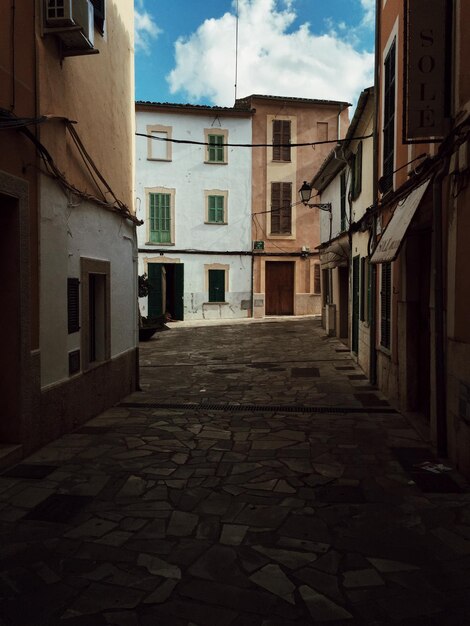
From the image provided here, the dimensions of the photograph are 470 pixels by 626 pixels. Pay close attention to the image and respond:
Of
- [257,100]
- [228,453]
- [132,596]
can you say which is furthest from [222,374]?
[257,100]

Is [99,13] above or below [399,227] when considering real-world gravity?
above

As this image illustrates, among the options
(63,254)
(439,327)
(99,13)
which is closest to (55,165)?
(63,254)

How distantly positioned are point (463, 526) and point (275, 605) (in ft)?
5.89

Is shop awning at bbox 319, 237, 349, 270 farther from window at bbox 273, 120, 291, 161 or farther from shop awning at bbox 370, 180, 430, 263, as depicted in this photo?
window at bbox 273, 120, 291, 161

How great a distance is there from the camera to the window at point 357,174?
12.4 metres

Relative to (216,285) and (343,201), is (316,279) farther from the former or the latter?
(343,201)

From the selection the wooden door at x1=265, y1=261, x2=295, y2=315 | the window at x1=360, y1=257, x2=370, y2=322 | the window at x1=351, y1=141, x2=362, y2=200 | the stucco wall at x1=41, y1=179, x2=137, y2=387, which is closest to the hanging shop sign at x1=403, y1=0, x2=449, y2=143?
the stucco wall at x1=41, y1=179, x2=137, y2=387

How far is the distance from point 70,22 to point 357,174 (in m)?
8.51

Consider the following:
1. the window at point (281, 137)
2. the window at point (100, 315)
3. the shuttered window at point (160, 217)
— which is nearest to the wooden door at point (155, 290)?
the shuttered window at point (160, 217)

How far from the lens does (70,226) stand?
6.52 m

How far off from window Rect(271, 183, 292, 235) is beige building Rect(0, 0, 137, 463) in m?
19.3

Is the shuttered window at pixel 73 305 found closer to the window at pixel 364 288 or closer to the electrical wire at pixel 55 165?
the electrical wire at pixel 55 165

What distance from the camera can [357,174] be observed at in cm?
1262

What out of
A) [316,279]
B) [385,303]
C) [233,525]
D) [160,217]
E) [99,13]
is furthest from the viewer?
[316,279]
